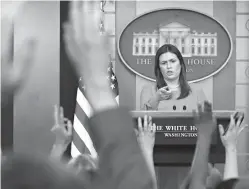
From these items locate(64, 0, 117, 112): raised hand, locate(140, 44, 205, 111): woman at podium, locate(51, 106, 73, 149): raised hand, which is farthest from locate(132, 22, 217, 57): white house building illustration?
locate(64, 0, 117, 112): raised hand

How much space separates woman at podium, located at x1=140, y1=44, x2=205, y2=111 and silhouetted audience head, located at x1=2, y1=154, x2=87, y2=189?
1.84m

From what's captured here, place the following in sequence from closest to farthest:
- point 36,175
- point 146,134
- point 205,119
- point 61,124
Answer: point 36,175
point 205,119
point 146,134
point 61,124

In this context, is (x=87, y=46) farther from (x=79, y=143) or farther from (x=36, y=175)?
(x=79, y=143)

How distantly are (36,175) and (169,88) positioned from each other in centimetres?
198

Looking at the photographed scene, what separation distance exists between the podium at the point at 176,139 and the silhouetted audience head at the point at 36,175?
64.9 inches

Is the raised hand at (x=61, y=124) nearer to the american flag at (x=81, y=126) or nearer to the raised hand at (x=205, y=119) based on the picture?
the american flag at (x=81, y=126)

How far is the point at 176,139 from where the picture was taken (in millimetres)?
2180

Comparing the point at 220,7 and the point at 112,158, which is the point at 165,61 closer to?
the point at 220,7

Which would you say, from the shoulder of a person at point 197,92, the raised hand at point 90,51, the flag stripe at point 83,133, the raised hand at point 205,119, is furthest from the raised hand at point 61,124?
the raised hand at point 90,51

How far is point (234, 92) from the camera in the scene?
238 centimetres

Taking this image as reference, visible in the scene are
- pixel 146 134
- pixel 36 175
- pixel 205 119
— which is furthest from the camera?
pixel 146 134

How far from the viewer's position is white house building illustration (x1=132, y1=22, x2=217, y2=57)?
2389 mm

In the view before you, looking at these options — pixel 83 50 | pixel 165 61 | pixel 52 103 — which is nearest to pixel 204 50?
pixel 165 61

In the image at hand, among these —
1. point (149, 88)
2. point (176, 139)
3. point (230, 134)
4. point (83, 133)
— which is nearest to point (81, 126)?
point (83, 133)
